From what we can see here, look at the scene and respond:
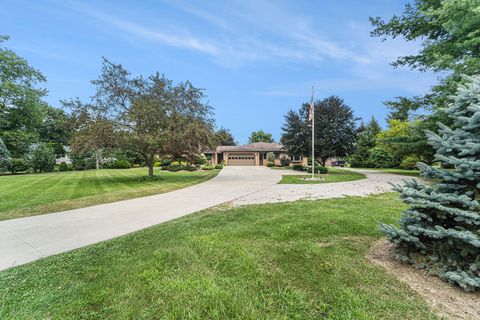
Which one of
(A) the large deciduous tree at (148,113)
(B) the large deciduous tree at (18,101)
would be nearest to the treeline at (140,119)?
(A) the large deciduous tree at (148,113)

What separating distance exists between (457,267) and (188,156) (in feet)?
49.2

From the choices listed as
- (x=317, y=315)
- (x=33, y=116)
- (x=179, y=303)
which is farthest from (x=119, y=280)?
(x=33, y=116)

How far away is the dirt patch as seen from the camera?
211 centimetres

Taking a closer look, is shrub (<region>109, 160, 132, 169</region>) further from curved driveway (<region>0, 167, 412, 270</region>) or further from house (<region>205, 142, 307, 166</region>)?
curved driveway (<region>0, 167, 412, 270</region>)

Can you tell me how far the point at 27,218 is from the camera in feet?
19.6

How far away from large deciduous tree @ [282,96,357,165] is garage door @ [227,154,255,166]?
15666mm

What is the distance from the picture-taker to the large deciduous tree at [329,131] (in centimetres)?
2142

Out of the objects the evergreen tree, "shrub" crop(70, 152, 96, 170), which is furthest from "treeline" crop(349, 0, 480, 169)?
"shrub" crop(70, 152, 96, 170)

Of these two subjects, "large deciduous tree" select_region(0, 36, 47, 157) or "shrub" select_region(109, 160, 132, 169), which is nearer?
"large deciduous tree" select_region(0, 36, 47, 157)

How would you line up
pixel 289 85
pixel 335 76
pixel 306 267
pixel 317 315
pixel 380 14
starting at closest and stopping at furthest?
pixel 317 315
pixel 306 267
pixel 380 14
pixel 335 76
pixel 289 85

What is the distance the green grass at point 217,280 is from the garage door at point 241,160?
34.0m

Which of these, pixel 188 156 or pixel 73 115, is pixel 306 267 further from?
pixel 73 115

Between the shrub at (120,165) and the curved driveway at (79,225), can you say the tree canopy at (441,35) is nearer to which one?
the curved driveway at (79,225)

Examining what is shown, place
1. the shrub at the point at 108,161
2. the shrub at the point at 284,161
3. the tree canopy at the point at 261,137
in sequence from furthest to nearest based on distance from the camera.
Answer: the tree canopy at the point at 261,137, the shrub at the point at 284,161, the shrub at the point at 108,161
